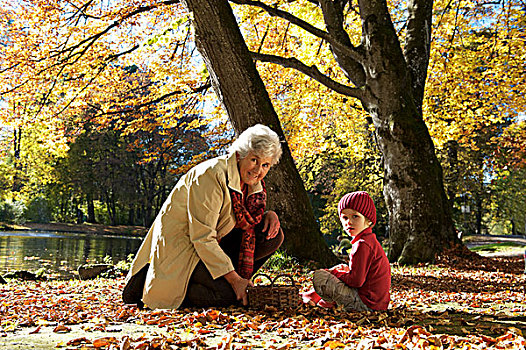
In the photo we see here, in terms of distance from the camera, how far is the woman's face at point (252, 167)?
367cm

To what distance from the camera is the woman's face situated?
3672 mm

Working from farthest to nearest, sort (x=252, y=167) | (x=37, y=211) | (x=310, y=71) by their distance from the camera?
(x=37, y=211)
(x=310, y=71)
(x=252, y=167)

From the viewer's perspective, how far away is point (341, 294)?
3.66 meters

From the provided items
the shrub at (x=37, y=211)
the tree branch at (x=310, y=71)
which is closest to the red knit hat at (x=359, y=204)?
the tree branch at (x=310, y=71)

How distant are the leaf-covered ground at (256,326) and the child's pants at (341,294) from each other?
10 cm

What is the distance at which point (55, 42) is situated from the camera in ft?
34.3

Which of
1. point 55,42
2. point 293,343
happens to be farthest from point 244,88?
point 55,42

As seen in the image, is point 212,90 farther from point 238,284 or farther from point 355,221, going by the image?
point 238,284

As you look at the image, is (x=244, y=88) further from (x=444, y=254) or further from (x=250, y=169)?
(x=444, y=254)

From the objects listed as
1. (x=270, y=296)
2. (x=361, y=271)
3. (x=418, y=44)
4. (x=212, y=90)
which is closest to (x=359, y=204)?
(x=361, y=271)

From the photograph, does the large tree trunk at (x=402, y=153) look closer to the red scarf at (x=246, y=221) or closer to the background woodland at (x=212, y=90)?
the background woodland at (x=212, y=90)

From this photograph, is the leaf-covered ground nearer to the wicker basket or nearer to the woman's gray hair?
the wicker basket

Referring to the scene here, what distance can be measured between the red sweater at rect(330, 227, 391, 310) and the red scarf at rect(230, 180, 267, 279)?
0.75 metres

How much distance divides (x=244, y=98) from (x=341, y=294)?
11.8 feet
